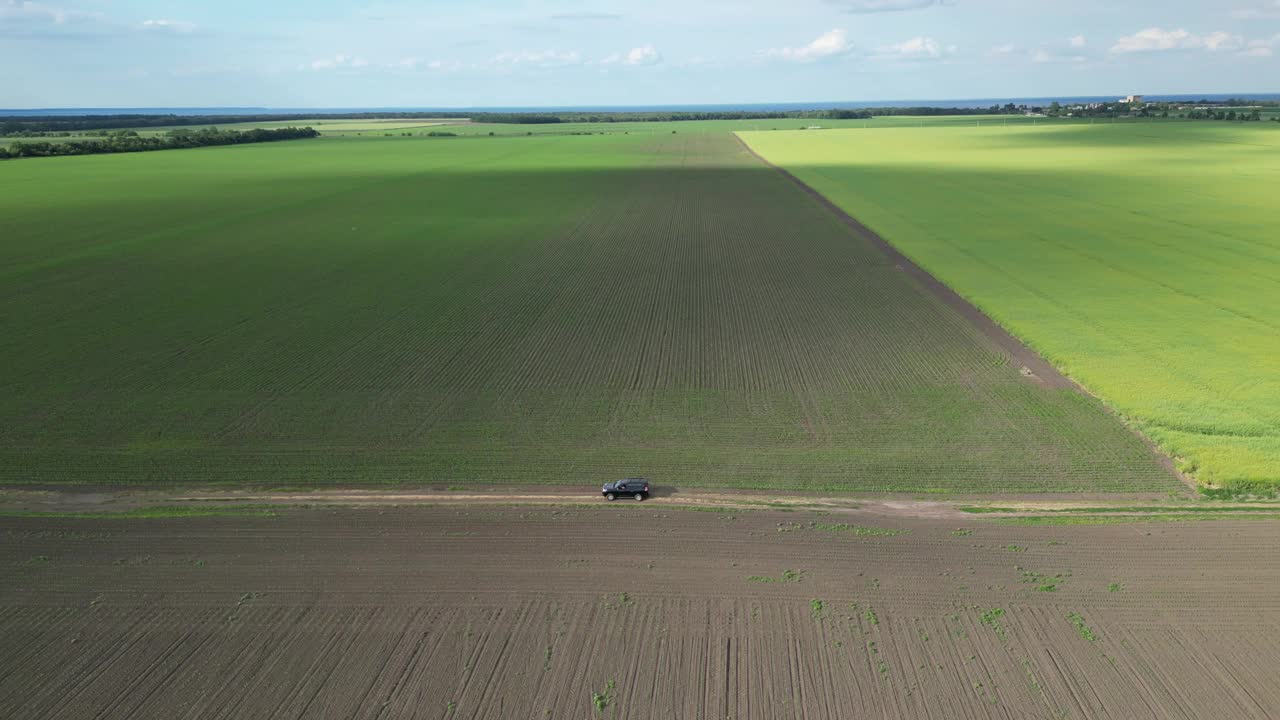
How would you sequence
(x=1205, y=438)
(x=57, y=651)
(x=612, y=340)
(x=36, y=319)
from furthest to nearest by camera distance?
(x=36, y=319) < (x=612, y=340) < (x=1205, y=438) < (x=57, y=651)

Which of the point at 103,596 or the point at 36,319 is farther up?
the point at 36,319

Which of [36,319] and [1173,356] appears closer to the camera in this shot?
[1173,356]

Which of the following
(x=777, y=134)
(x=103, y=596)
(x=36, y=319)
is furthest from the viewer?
(x=777, y=134)

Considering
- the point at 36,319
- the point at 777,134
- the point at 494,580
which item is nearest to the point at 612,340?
the point at 494,580

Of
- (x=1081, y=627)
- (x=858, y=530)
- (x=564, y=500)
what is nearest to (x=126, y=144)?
Answer: (x=564, y=500)

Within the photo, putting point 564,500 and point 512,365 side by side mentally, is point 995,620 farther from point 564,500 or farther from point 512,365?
point 512,365

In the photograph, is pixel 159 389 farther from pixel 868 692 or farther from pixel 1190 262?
pixel 1190 262
